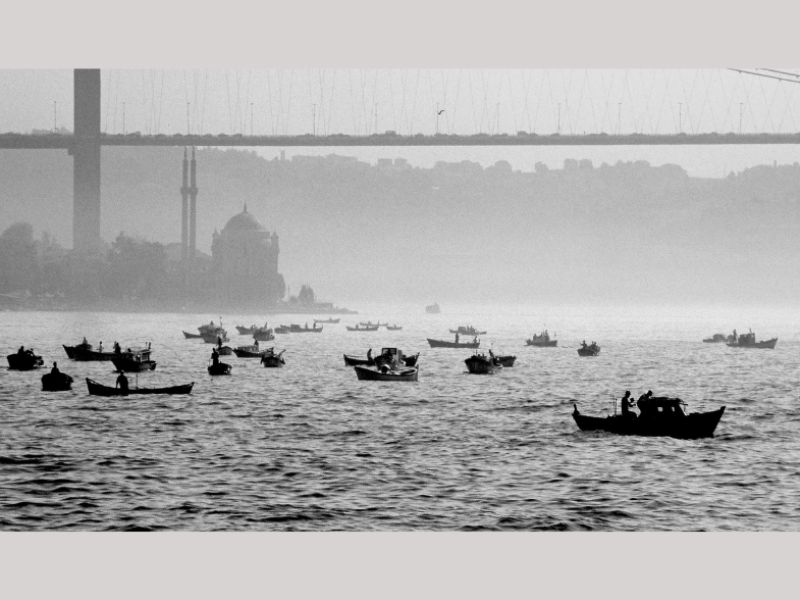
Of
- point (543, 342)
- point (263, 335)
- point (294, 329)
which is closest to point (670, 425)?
point (543, 342)

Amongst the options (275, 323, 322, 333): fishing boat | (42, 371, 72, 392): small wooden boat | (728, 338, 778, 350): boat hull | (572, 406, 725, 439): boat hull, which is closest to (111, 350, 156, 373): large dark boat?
(42, 371, 72, 392): small wooden boat

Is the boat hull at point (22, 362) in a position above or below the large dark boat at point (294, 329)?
below

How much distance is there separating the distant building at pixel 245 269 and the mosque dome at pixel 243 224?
12.4 inches

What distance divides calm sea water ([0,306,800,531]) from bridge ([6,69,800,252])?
21274 millimetres

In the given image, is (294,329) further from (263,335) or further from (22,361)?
(22,361)

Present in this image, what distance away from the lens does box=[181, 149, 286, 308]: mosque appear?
175 meters

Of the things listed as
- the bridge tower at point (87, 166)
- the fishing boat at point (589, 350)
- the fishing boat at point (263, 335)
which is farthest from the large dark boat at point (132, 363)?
the fishing boat at point (263, 335)

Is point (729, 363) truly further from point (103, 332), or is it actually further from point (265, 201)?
point (103, 332)

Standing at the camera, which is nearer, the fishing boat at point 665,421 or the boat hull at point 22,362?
the fishing boat at point 665,421

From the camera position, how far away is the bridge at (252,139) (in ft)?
274

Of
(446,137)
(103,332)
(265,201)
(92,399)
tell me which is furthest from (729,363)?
(103,332)

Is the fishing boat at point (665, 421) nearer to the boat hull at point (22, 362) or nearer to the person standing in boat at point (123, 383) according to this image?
the person standing in boat at point (123, 383)

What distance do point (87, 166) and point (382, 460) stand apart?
68.8m

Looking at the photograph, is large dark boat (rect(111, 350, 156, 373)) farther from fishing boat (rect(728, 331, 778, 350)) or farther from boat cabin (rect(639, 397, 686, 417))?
fishing boat (rect(728, 331, 778, 350))
